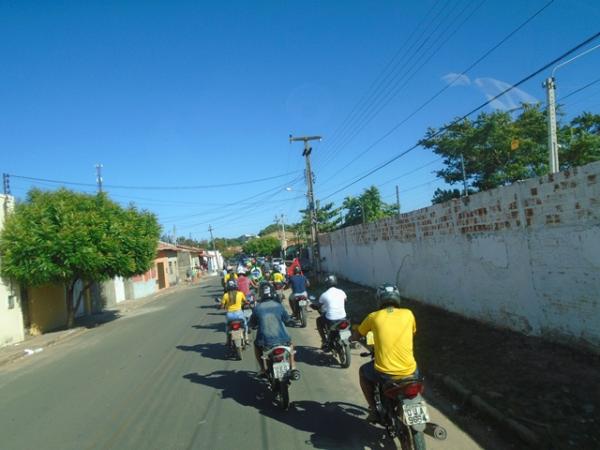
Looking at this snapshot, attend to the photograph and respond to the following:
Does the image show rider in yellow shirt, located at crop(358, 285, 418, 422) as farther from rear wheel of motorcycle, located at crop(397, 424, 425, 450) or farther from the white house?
the white house

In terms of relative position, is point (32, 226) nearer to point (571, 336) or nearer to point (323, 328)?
point (323, 328)

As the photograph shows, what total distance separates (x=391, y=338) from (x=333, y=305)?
13.1ft

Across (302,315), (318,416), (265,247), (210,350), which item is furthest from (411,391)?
(265,247)

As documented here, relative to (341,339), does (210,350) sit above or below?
below

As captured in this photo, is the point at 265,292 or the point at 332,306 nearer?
the point at 265,292

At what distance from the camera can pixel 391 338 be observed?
4516 millimetres

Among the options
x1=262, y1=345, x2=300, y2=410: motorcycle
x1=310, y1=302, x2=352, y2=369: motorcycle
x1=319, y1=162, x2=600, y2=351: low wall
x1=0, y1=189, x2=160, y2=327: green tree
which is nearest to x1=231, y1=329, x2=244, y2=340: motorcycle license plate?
x1=310, y1=302, x2=352, y2=369: motorcycle

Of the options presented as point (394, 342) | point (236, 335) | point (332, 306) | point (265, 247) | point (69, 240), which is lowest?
point (236, 335)

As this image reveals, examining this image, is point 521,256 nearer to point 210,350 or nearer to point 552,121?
point 210,350

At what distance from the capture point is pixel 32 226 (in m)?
16.2

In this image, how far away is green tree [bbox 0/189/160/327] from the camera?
51.5 feet

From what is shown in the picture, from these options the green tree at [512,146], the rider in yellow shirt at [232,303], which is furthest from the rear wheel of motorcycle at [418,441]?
the green tree at [512,146]

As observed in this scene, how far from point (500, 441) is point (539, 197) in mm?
4073

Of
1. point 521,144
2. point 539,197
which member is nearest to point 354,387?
point 539,197
